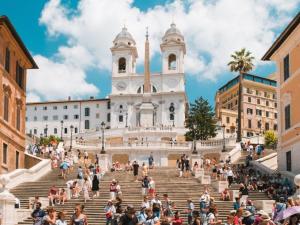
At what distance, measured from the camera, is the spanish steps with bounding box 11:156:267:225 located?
1088 inches

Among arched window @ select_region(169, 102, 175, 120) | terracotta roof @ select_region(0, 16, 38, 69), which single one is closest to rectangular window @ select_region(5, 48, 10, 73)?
terracotta roof @ select_region(0, 16, 38, 69)

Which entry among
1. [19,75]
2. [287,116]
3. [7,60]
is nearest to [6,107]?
[7,60]

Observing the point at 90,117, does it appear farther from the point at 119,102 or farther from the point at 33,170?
the point at 33,170

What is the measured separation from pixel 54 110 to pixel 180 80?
3424 centimetres

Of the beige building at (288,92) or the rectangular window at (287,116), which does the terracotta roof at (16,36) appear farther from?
the rectangular window at (287,116)

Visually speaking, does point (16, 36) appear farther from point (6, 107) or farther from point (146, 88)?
point (146, 88)

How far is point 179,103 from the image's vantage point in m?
115

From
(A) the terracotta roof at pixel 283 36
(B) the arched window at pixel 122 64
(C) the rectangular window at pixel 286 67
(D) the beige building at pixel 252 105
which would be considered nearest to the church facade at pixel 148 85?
(B) the arched window at pixel 122 64

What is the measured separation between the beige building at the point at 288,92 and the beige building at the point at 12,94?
1757 centimetres

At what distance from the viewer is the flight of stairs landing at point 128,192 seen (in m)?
27.7

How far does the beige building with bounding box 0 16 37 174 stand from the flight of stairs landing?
3.03 m

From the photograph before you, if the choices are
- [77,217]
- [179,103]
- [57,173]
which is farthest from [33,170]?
[179,103]

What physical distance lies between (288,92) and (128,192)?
1244cm

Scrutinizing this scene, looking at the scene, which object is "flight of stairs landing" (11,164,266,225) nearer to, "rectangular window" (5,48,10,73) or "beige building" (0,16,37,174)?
"beige building" (0,16,37,174)
